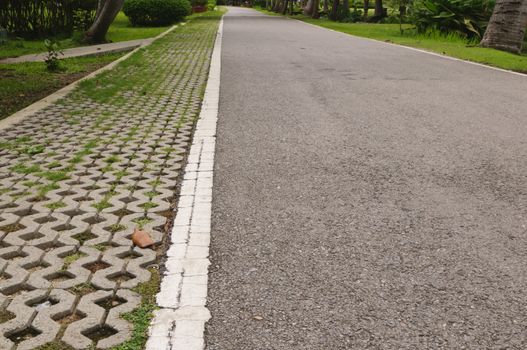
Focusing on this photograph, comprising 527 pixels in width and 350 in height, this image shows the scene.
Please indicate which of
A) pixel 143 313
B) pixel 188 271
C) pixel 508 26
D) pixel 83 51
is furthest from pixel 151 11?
pixel 143 313

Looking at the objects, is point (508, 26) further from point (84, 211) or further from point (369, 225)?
point (84, 211)

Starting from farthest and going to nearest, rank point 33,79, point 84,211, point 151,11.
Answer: point 151,11 < point 33,79 < point 84,211

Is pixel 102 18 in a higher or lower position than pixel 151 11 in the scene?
higher

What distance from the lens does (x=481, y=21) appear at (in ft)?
68.4

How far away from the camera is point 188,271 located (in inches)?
121

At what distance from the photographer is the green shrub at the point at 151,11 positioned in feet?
87.1

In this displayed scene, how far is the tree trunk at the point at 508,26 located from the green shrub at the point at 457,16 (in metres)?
3.20

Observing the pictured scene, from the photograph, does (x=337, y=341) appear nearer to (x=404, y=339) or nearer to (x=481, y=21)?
(x=404, y=339)

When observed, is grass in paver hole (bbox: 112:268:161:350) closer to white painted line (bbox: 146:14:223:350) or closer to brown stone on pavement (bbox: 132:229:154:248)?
white painted line (bbox: 146:14:223:350)

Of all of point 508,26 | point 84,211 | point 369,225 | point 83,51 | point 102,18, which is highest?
point 508,26

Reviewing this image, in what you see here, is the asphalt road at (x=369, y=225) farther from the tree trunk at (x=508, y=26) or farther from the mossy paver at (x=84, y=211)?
the tree trunk at (x=508, y=26)

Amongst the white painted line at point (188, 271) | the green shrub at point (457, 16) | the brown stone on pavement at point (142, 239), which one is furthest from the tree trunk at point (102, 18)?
the brown stone on pavement at point (142, 239)

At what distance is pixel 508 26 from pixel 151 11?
658 inches

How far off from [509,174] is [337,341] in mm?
3059
